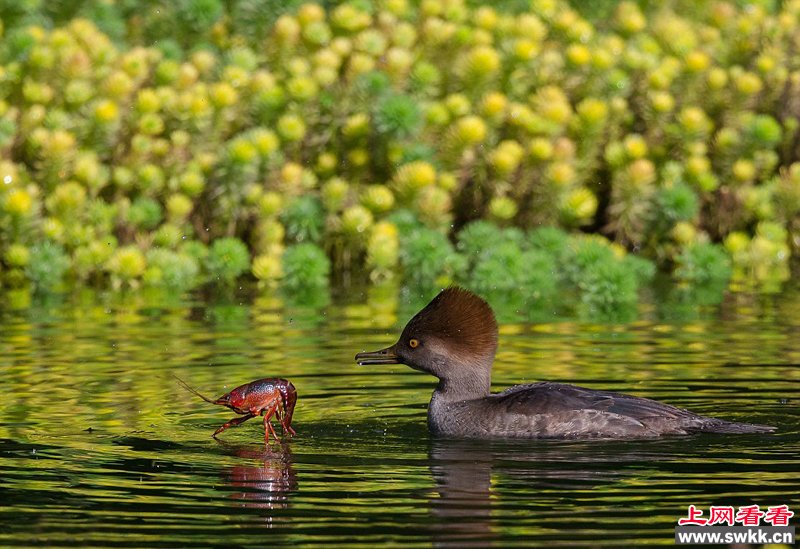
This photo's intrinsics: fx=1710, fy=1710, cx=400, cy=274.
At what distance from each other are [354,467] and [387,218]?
7365mm

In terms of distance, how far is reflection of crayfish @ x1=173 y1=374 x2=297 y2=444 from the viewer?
346 inches

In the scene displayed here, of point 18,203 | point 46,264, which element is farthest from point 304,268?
point 18,203

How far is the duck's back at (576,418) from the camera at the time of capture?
28.2 ft

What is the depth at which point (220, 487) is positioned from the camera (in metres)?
7.45

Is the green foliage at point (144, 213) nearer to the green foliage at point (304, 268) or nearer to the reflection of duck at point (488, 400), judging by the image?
the green foliage at point (304, 268)


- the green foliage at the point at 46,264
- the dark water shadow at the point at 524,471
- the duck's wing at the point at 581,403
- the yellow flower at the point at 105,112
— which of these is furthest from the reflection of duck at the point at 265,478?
the yellow flower at the point at 105,112

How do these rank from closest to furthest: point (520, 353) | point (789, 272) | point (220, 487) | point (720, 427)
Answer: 1. point (220, 487)
2. point (720, 427)
3. point (520, 353)
4. point (789, 272)

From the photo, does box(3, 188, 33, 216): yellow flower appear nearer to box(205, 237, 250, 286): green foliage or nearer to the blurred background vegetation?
the blurred background vegetation

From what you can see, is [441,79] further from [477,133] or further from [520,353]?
[520,353]

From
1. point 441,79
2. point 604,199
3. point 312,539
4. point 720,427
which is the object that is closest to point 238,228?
point 441,79

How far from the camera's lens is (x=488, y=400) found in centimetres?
892

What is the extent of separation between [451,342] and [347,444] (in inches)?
37.6

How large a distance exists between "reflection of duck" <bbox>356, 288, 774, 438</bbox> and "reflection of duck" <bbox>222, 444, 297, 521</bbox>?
98 centimetres

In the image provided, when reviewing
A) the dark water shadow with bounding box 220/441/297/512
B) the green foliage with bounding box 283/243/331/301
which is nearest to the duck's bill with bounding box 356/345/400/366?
the dark water shadow with bounding box 220/441/297/512
